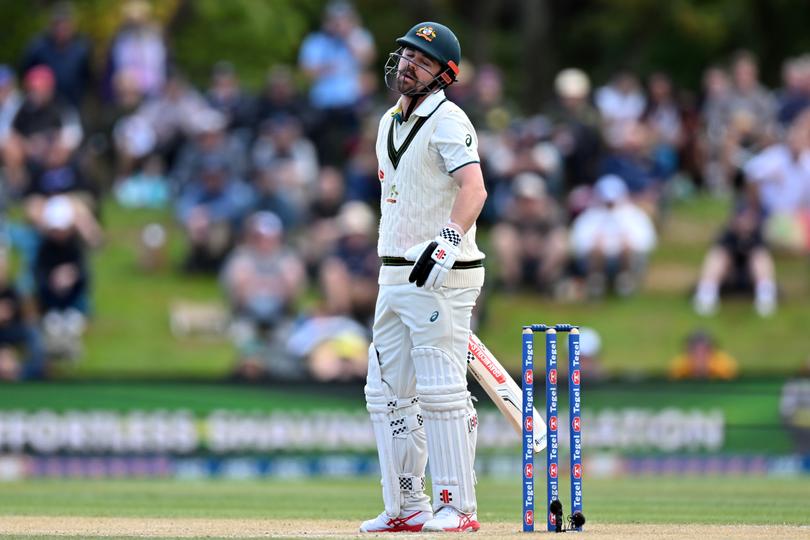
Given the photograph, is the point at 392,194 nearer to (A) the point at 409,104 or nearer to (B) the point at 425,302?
(A) the point at 409,104

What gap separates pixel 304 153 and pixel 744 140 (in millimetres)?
6292

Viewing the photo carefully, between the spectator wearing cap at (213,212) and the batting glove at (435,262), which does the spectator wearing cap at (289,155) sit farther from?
the batting glove at (435,262)

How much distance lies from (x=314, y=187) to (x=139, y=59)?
4112mm

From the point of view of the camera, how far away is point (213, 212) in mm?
20922

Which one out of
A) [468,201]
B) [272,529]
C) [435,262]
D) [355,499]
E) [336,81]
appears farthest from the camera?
[336,81]

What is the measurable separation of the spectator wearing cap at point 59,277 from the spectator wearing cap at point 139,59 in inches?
188

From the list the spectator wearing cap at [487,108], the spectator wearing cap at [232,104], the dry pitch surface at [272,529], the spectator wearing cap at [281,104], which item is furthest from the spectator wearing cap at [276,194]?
the dry pitch surface at [272,529]

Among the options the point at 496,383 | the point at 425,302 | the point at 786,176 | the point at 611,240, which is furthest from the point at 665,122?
the point at 425,302

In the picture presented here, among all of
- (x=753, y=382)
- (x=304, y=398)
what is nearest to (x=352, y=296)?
(x=304, y=398)

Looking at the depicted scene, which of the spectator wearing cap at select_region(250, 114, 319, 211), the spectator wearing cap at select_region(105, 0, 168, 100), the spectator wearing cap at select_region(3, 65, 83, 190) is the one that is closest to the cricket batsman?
the spectator wearing cap at select_region(250, 114, 319, 211)

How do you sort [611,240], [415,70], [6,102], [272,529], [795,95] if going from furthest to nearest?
[6,102] < [795,95] < [611,240] < [272,529] < [415,70]

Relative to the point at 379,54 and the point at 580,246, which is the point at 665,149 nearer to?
the point at 580,246

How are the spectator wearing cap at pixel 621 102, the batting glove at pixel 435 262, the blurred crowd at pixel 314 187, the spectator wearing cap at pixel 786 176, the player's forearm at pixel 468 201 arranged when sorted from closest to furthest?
the batting glove at pixel 435 262 < the player's forearm at pixel 468 201 < the blurred crowd at pixel 314 187 < the spectator wearing cap at pixel 786 176 < the spectator wearing cap at pixel 621 102

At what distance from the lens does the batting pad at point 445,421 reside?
848 centimetres
